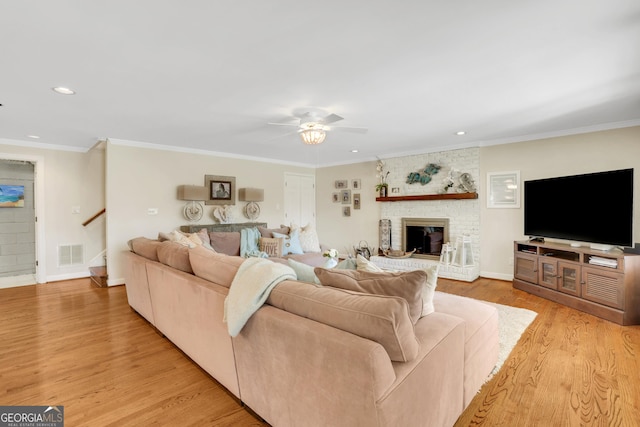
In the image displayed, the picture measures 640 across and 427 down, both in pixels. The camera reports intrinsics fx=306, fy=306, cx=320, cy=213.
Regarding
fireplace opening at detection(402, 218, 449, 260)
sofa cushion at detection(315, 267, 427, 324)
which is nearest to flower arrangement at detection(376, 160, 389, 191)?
fireplace opening at detection(402, 218, 449, 260)

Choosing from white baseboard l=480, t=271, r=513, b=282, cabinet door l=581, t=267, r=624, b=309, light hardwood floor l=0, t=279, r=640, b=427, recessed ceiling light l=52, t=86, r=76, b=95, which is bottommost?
light hardwood floor l=0, t=279, r=640, b=427

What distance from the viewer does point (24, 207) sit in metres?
5.53

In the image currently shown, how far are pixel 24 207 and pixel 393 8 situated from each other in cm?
699

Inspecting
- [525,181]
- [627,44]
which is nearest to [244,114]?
[627,44]

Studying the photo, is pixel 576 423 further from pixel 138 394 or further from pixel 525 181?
pixel 525 181

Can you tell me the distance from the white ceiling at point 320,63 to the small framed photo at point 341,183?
3.03 metres

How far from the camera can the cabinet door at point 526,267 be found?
4270 millimetres

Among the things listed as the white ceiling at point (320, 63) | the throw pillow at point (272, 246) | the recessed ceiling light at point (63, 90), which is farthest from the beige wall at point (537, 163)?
the recessed ceiling light at point (63, 90)

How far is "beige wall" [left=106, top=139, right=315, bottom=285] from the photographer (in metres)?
4.80

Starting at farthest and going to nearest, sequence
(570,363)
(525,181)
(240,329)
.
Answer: (525,181) < (570,363) < (240,329)

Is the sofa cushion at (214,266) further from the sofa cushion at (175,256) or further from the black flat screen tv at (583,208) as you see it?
the black flat screen tv at (583,208)

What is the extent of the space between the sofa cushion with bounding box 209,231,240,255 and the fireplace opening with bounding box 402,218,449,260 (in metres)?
3.28

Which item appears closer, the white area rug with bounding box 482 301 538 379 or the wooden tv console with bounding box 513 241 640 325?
the white area rug with bounding box 482 301 538 379

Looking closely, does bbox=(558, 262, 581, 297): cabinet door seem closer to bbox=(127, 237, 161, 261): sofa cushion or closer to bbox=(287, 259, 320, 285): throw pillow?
Result: bbox=(287, 259, 320, 285): throw pillow
